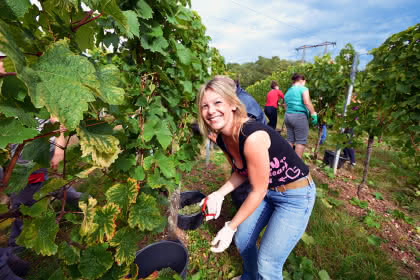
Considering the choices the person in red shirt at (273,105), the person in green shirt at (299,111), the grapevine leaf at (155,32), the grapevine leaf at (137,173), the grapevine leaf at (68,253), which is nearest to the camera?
the grapevine leaf at (68,253)

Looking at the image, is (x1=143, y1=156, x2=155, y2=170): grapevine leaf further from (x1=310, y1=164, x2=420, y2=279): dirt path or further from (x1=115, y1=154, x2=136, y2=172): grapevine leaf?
(x1=310, y1=164, x2=420, y2=279): dirt path

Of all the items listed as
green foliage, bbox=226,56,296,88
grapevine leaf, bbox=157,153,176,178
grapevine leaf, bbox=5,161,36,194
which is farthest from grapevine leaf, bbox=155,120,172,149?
green foliage, bbox=226,56,296,88

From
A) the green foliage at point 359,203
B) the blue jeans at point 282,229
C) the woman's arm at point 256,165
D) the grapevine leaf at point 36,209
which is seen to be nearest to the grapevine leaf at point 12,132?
the grapevine leaf at point 36,209

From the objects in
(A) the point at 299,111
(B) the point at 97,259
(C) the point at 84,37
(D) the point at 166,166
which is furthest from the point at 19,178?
(A) the point at 299,111

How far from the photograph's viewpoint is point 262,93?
17.1m

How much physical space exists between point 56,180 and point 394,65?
399 centimetres

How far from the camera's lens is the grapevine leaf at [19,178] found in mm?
669

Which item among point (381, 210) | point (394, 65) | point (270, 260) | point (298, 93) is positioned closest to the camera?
point (270, 260)

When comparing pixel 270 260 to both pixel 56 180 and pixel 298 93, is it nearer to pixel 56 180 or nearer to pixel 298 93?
pixel 56 180

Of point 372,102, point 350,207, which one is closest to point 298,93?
point 372,102

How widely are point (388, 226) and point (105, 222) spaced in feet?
12.4

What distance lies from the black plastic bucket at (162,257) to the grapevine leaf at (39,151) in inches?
61.9

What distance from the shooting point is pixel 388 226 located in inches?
114

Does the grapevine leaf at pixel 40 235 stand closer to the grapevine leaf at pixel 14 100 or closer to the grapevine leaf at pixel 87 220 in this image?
the grapevine leaf at pixel 87 220
